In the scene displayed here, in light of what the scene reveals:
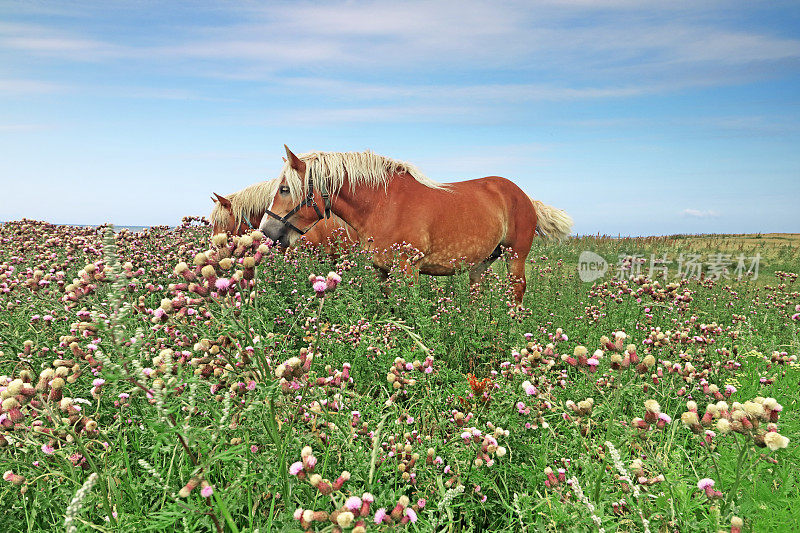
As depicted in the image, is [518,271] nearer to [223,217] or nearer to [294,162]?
[294,162]

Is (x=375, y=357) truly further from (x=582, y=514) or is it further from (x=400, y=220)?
(x=400, y=220)

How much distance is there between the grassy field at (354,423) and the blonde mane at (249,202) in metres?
3.37

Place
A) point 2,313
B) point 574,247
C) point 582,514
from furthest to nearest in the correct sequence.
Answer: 1. point 574,247
2. point 2,313
3. point 582,514

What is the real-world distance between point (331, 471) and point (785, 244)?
79.7ft

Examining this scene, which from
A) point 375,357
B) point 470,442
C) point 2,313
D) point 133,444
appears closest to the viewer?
point 470,442

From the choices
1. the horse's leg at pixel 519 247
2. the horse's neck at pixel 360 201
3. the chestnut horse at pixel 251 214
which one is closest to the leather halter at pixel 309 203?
the horse's neck at pixel 360 201

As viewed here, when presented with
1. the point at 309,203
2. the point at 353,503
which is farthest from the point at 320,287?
the point at 309,203

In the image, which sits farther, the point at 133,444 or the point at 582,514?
the point at 133,444

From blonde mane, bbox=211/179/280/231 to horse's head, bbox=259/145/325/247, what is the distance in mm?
1715

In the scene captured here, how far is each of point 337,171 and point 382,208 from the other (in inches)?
34.1

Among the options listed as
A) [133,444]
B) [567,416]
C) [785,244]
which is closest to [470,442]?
[567,416]

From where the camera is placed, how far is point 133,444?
282cm

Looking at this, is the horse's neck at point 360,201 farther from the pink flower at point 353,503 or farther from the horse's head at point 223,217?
the pink flower at point 353,503

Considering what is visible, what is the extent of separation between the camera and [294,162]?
627cm
